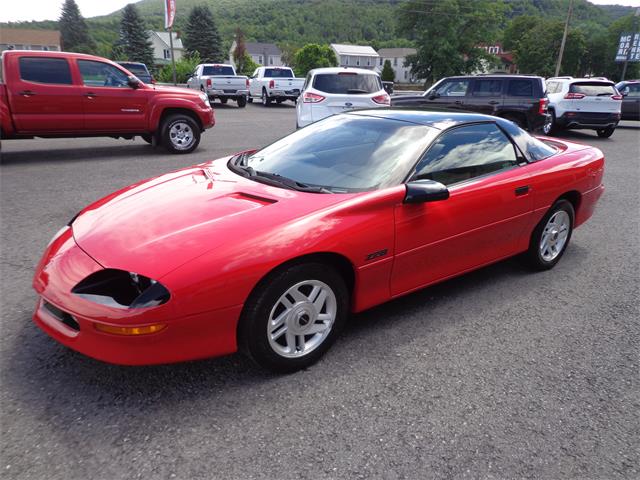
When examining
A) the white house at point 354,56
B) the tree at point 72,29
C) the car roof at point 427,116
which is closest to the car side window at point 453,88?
the car roof at point 427,116

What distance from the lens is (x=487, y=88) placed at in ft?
40.5

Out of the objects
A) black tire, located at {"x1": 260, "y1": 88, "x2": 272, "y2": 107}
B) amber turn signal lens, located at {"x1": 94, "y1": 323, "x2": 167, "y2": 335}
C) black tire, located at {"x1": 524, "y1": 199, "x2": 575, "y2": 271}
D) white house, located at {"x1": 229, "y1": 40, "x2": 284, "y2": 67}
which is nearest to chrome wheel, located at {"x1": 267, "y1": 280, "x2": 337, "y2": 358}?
amber turn signal lens, located at {"x1": 94, "y1": 323, "x2": 167, "y2": 335}

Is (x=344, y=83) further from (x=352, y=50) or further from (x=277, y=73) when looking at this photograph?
(x=352, y=50)

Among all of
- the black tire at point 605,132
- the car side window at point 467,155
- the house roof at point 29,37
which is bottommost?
the black tire at point 605,132

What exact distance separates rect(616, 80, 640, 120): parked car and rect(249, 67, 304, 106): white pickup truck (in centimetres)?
1303

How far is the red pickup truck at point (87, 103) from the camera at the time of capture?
773 centimetres

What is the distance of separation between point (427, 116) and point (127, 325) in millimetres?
2579

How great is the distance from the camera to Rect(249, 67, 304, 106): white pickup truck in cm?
2219

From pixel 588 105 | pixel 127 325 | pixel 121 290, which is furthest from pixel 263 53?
pixel 127 325

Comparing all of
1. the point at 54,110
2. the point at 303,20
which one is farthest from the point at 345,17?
the point at 54,110

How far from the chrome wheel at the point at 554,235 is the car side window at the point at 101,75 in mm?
7704

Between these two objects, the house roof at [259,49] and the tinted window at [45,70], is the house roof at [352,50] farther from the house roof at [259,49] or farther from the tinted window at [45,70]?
the tinted window at [45,70]

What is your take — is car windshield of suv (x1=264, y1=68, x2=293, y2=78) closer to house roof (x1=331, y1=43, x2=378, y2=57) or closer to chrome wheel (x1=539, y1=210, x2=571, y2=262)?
chrome wheel (x1=539, y1=210, x2=571, y2=262)

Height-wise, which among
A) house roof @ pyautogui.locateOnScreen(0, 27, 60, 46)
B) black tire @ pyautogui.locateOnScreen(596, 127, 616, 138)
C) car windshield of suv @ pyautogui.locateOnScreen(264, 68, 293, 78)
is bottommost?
black tire @ pyautogui.locateOnScreen(596, 127, 616, 138)
